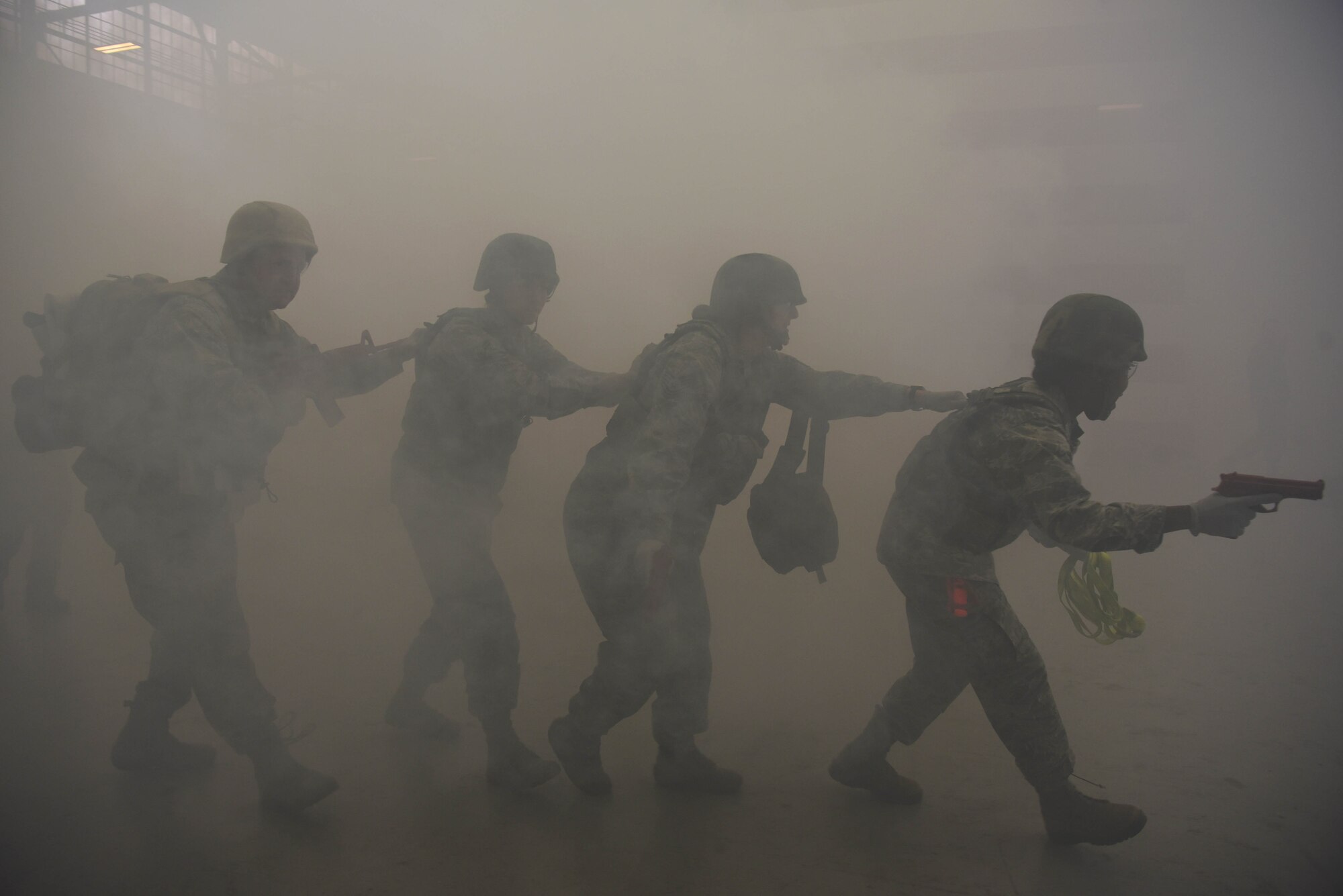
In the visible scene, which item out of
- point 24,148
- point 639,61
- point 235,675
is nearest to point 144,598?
point 235,675

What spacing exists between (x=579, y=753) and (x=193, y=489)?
1086 mm

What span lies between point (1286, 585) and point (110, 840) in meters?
4.12

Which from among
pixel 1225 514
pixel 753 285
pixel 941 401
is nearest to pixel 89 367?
pixel 753 285

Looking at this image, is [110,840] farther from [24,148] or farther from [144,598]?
[24,148]

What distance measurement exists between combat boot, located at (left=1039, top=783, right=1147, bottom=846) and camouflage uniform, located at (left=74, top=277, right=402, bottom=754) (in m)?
1.77

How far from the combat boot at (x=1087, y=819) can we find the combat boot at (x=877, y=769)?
0.33m

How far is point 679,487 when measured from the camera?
175 centimetres

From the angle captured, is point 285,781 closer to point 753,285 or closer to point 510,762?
point 510,762

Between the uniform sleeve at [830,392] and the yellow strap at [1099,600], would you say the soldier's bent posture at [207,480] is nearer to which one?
the uniform sleeve at [830,392]

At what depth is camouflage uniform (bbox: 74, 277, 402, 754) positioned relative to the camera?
1698mm

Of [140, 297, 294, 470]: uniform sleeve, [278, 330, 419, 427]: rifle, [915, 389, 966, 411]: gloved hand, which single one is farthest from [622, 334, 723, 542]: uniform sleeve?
[140, 297, 294, 470]: uniform sleeve

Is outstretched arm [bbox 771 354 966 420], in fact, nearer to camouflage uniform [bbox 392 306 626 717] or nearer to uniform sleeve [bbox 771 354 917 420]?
uniform sleeve [bbox 771 354 917 420]

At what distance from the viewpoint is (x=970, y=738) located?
2.32 metres

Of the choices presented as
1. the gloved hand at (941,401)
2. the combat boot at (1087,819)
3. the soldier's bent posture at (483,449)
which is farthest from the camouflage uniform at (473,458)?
the combat boot at (1087,819)
